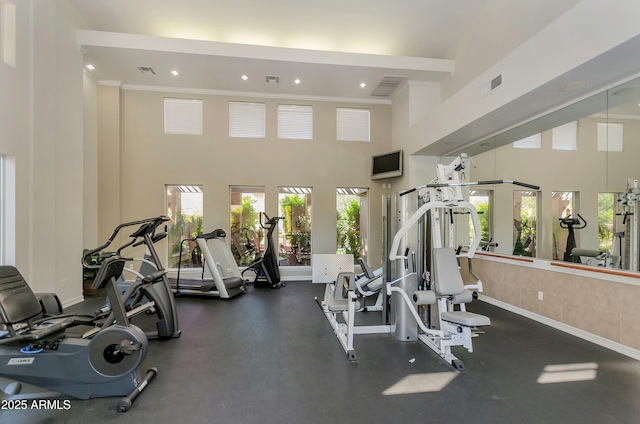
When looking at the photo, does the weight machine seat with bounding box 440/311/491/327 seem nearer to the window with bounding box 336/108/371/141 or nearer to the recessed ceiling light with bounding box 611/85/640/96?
the recessed ceiling light with bounding box 611/85/640/96

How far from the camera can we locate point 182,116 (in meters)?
7.01

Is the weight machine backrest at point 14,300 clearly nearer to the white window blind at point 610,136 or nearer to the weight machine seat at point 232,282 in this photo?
the weight machine seat at point 232,282

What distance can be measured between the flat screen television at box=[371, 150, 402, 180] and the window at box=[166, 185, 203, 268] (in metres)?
4.26

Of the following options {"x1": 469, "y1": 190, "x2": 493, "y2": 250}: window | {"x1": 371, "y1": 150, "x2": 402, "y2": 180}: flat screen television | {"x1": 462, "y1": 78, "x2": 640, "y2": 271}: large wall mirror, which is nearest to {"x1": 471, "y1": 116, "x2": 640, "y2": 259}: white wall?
{"x1": 462, "y1": 78, "x2": 640, "y2": 271}: large wall mirror

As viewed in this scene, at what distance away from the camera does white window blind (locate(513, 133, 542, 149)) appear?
4695 millimetres

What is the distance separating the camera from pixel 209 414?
7.14ft

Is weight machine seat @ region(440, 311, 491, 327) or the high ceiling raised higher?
the high ceiling

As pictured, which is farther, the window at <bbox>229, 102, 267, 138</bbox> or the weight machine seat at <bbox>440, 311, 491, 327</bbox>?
the window at <bbox>229, 102, 267, 138</bbox>

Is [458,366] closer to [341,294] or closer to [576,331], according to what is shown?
[341,294]

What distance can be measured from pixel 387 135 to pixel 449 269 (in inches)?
205

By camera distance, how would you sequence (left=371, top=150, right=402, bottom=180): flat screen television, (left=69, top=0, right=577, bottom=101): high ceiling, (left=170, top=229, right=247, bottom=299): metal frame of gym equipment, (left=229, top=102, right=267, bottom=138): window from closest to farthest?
1. (left=69, top=0, right=577, bottom=101): high ceiling
2. (left=170, top=229, right=247, bottom=299): metal frame of gym equipment
3. (left=371, top=150, right=402, bottom=180): flat screen television
4. (left=229, top=102, right=267, bottom=138): window

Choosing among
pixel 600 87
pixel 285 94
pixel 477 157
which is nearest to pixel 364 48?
pixel 285 94

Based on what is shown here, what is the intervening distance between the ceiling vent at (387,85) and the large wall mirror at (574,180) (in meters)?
2.26

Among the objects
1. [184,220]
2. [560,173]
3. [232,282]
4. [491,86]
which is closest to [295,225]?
[232,282]
